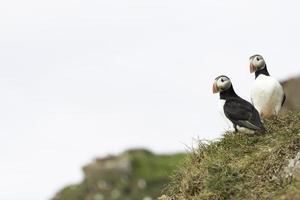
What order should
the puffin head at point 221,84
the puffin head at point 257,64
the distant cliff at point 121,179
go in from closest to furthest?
1. the puffin head at point 221,84
2. the puffin head at point 257,64
3. the distant cliff at point 121,179

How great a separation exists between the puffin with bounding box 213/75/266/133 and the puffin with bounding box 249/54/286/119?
47 cm

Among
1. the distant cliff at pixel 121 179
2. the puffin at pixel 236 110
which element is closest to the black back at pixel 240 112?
the puffin at pixel 236 110

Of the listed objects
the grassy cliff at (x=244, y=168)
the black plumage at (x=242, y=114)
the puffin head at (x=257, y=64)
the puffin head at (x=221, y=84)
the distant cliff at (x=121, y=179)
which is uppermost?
the distant cliff at (x=121, y=179)

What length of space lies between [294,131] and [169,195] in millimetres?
2134

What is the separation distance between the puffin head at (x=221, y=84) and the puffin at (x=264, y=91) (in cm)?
63

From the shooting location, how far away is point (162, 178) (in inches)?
2361

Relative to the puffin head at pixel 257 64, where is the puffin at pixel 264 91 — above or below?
below

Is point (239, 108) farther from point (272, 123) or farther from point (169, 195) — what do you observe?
point (169, 195)

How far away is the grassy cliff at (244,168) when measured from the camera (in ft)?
39.6

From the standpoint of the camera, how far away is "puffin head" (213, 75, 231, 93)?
14649 millimetres

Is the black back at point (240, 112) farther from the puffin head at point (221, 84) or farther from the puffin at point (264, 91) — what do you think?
the puffin at point (264, 91)

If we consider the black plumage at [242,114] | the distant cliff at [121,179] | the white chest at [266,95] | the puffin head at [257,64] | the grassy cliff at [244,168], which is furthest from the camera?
the distant cliff at [121,179]

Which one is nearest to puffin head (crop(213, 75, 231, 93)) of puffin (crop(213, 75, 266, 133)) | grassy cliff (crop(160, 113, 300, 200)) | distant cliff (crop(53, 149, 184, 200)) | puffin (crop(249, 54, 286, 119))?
puffin (crop(213, 75, 266, 133))

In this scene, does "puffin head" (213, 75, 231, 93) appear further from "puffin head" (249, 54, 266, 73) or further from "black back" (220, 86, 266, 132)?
"puffin head" (249, 54, 266, 73)
